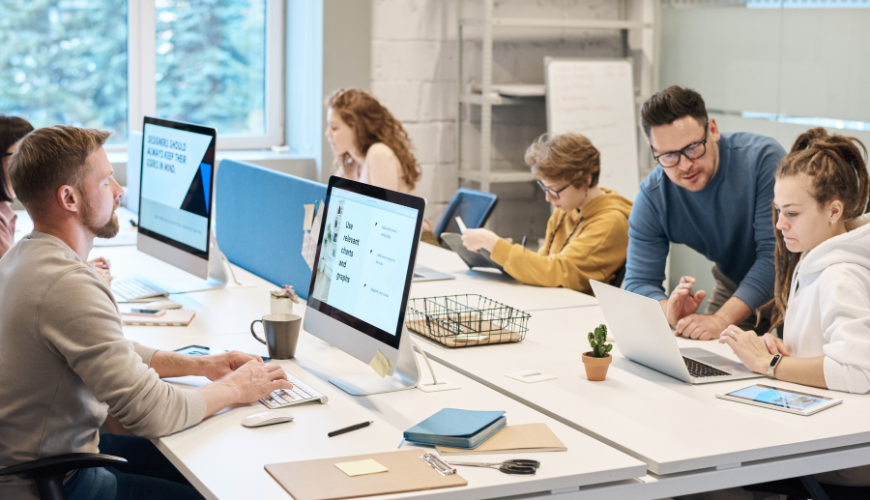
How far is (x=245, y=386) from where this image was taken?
1577 millimetres

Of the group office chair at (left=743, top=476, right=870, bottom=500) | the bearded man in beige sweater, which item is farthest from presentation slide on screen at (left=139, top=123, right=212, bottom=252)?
office chair at (left=743, top=476, right=870, bottom=500)

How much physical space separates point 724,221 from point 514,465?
4.28 ft

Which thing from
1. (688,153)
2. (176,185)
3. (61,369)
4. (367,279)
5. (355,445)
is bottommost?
(355,445)

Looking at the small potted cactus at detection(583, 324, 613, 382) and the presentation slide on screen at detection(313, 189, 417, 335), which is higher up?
the presentation slide on screen at detection(313, 189, 417, 335)

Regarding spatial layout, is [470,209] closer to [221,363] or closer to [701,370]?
[701,370]

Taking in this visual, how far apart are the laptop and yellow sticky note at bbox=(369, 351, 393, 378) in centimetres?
50

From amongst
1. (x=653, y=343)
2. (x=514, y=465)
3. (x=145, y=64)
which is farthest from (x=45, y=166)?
(x=145, y=64)

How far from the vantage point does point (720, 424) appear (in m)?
1.50

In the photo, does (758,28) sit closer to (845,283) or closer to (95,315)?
(845,283)

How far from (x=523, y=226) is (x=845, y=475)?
3.09 meters

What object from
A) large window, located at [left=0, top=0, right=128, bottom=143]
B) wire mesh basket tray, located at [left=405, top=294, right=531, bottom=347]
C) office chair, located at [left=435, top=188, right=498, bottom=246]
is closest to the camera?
wire mesh basket tray, located at [left=405, top=294, right=531, bottom=347]

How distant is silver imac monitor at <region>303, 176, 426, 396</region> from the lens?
5.11 ft

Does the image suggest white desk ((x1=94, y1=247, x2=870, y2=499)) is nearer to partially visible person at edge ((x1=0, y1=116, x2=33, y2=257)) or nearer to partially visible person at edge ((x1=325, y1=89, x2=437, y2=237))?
partially visible person at edge ((x1=0, y1=116, x2=33, y2=257))

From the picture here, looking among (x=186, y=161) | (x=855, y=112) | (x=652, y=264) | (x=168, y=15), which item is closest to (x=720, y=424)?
(x=652, y=264)
